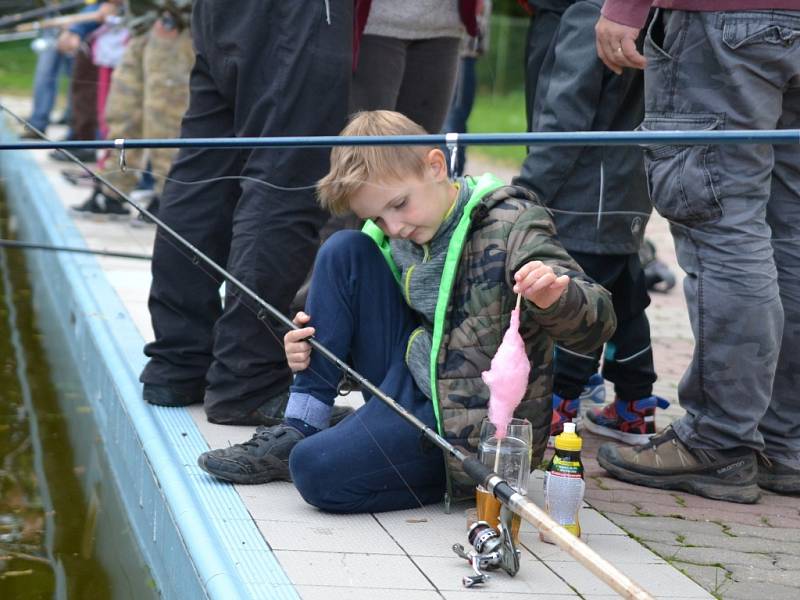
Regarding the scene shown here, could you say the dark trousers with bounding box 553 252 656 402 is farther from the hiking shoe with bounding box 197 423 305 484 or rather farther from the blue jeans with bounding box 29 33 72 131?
the blue jeans with bounding box 29 33 72 131

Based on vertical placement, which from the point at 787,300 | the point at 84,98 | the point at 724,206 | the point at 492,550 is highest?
the point at 724,206

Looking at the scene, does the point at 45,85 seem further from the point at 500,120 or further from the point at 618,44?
the point at 618,44

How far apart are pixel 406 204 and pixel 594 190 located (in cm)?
87

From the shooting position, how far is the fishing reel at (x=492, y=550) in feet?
8.93

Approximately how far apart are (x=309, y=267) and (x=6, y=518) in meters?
1.07

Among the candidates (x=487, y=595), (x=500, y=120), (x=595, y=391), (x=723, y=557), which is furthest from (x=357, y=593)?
(x=500, y=120)

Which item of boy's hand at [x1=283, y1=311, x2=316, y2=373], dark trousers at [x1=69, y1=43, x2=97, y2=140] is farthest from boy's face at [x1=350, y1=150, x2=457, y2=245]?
dark trousers at [x1=69, y1=43, x2=97, y2=140]

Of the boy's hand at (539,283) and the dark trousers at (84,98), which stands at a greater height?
the boy's hand at (539,283)

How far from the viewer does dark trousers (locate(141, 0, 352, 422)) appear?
366 centimetres

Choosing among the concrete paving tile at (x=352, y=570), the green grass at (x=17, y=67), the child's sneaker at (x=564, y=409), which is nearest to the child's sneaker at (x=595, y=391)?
the child's sneaker at (x=564, y=409)

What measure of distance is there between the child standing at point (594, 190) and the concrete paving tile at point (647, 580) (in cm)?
92

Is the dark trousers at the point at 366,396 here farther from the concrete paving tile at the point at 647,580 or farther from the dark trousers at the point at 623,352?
the dark trousers at the point at 623,352

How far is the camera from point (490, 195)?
123 inches

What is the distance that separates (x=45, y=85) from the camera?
11.6 m
